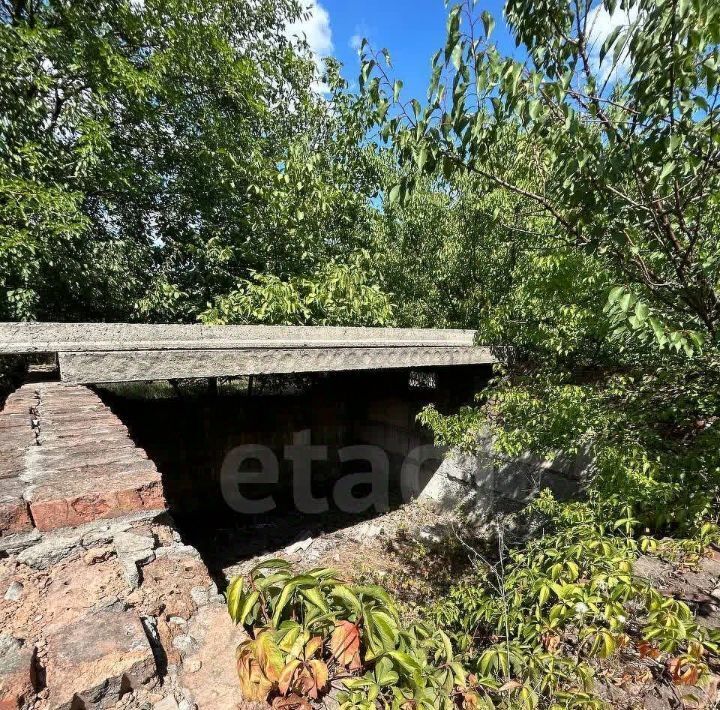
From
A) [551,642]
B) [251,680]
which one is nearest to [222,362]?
[251,680]

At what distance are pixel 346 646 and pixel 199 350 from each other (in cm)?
257

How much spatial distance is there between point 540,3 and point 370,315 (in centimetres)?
441

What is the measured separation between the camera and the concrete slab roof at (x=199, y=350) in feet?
8.93

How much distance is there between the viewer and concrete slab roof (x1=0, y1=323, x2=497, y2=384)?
2723 mm

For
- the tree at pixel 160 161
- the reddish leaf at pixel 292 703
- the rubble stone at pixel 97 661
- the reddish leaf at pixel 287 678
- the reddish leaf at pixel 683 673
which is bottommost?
the reddish leaf at pixel 683 673

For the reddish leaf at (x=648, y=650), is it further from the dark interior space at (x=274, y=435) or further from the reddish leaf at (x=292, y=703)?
the dark interior space at (x=274, y=435)

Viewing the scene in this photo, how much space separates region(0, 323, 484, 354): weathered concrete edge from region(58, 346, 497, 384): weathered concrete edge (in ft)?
0.25

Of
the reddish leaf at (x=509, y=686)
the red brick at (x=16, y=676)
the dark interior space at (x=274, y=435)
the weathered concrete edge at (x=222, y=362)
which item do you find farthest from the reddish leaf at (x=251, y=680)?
the dark interior space at (x=274, y=435)

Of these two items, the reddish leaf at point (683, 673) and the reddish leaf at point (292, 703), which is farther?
the reddish leaf at point (683, 673)

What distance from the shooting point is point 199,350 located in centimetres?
311

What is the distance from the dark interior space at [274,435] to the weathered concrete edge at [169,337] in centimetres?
234

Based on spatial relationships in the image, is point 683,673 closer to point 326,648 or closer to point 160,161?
point 326,648

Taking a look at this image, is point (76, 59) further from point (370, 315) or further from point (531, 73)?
point (531, 73)

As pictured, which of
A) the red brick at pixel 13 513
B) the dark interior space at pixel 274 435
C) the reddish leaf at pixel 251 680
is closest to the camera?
the reddish leaf at pixel 251 680
